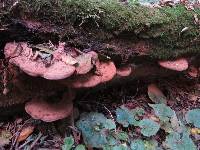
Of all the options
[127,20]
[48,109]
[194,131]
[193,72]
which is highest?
[127,20]

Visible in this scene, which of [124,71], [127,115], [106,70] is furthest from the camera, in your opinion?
[127,115]

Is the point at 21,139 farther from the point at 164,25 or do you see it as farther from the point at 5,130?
the point at 164,25

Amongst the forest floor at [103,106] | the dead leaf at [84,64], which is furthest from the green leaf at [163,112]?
the dead leaf at [84,64]

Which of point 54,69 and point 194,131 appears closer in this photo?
point 54,69

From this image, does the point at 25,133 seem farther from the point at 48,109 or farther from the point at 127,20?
the point at 127,20

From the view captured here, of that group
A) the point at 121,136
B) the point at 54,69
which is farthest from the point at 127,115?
the point at 54,69

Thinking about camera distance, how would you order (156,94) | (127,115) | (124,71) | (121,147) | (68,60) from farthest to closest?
(156,94) → (127,115) → (124,71) → (121,147) → (68,60)

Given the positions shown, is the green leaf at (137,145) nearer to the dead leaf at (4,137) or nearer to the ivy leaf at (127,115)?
the ivy leaf at (127,115)
